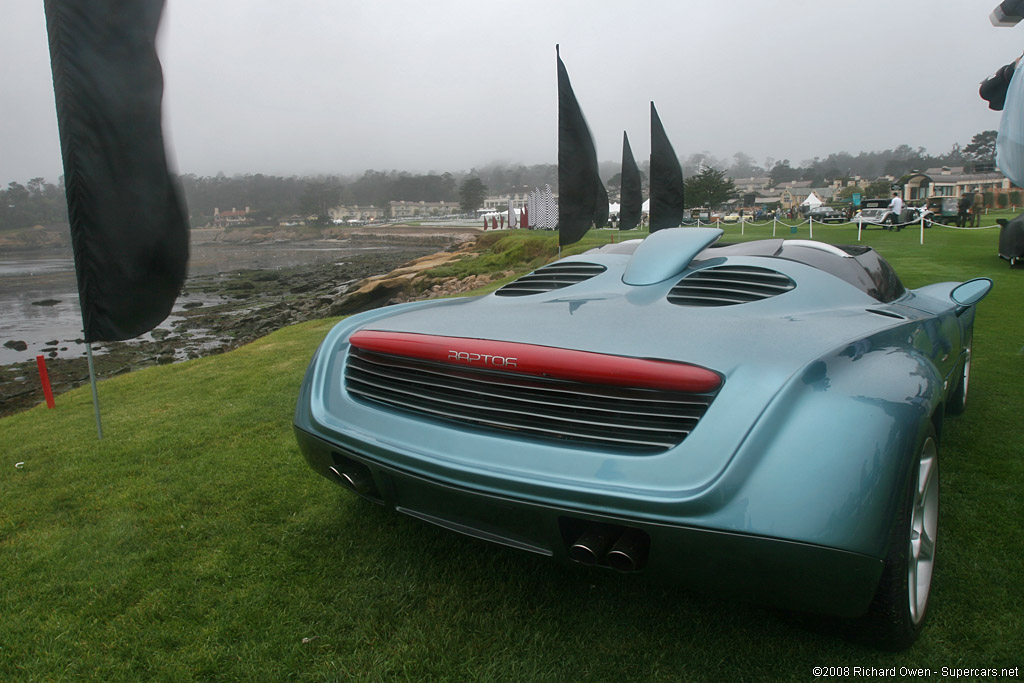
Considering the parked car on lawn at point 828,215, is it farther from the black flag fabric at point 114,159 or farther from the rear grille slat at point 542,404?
the rear grille slat at point 542,404

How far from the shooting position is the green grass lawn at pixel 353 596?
1741mm

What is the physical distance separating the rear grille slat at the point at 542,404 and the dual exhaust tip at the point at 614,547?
0.19 meters

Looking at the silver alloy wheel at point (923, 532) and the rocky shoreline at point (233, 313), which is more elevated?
the silver alloy wheel at point (923, 532)

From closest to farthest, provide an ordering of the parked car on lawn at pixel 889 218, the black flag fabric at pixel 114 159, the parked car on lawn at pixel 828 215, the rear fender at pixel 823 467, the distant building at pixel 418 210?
the rear fender at pixel 823 467 → the black flag fabric at pixel 114 159 → the parked car on lawn at pixel 889 218 → the parked car on lawn at pixel 828 215 → the distant building at pixel 418 210

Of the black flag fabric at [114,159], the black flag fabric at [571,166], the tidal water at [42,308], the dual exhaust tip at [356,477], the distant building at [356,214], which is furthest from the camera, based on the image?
the distant building at [356,214]

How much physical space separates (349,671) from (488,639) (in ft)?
1.31

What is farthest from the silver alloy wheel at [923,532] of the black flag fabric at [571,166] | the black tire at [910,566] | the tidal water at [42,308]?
the black flag fabric at [571,166]

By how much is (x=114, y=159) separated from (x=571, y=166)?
21.9 ft

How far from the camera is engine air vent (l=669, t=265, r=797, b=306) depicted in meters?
2.04

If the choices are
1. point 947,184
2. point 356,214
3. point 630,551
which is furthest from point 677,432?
point 356,214

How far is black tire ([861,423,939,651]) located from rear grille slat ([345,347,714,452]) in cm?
56

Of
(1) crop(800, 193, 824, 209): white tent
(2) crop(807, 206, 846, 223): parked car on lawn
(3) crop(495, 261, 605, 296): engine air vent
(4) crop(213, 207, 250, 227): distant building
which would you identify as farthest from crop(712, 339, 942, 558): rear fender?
(4) crop(213, 207, 250, 227): distant building

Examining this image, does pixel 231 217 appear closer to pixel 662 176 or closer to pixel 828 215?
pixel 828 215

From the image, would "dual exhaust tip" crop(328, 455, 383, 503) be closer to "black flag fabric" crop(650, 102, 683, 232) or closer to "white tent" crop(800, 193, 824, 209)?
"black flag fabric" crop(650, 102, 683, 232)
